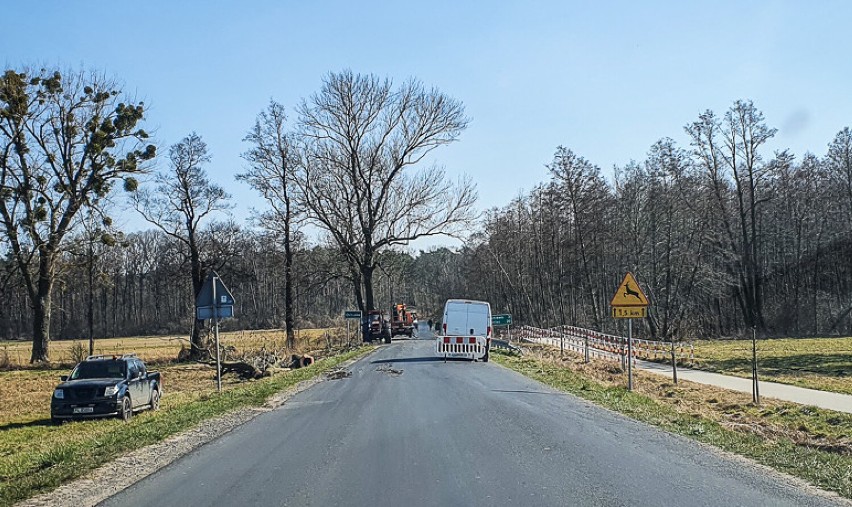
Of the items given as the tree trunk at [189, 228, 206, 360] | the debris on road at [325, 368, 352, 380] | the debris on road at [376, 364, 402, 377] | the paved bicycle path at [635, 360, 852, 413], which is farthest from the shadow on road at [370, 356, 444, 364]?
the tree trunk at [189, 228, 206, 360]

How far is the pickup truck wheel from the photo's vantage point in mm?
18438

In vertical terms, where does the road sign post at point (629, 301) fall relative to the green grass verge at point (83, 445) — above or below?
above

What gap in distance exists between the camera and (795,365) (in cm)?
3050

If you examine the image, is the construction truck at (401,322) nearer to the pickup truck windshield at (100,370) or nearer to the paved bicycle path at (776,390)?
the paved bicycle path at (776,390)

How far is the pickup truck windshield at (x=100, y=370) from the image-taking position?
63.7 ft

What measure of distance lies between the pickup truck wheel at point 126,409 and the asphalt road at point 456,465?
5.41 metres

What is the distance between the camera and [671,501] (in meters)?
7.20

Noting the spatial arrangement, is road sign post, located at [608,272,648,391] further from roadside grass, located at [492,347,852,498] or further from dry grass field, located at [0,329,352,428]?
dry grass field, located at [0,329,352,428]

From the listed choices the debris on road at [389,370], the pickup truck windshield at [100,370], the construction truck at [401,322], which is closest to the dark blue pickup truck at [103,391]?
the pickup truck windshield at [100,370]

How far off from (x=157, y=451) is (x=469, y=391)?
8949mm

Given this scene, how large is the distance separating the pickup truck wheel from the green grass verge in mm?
290

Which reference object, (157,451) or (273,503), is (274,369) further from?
(273,503)

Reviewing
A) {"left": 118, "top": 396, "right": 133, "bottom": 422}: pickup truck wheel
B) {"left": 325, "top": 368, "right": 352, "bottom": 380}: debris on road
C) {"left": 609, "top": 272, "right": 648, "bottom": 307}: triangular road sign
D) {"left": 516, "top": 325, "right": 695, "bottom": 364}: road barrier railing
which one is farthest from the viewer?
{"left": 516, "top": 325, "right": 695, "bottom": 364}: road barrier railing

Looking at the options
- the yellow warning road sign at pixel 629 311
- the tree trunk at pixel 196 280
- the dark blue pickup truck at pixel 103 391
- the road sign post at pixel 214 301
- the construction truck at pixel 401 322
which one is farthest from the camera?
the construction truck at pixel 401 322
